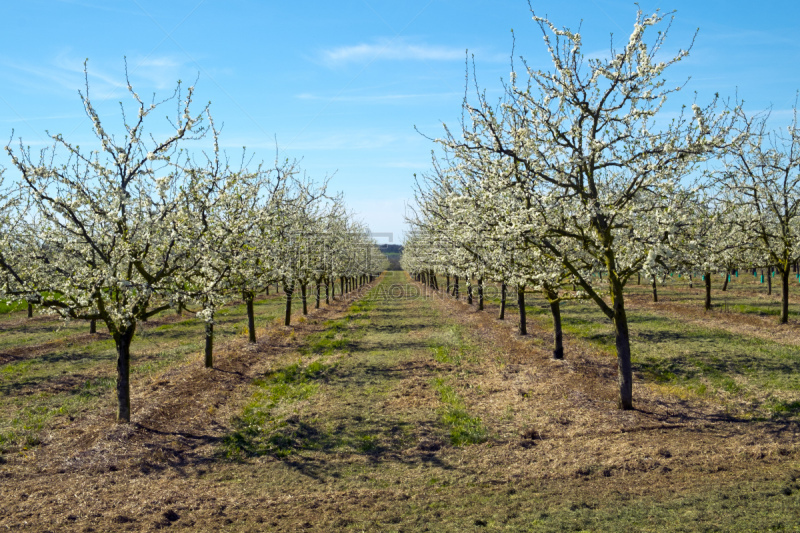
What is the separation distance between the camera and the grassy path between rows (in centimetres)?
820

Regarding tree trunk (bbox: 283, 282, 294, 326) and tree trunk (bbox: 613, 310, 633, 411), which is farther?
tree trunk (bbox: 283, 282, 294, 326)

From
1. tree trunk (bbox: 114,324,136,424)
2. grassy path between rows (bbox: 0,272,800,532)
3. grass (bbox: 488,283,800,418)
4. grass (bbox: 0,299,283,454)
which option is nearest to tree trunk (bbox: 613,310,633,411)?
grassy path between rows (bbox: 0,272,800,532)

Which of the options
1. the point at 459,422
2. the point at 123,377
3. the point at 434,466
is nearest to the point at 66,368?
the point at 123,377

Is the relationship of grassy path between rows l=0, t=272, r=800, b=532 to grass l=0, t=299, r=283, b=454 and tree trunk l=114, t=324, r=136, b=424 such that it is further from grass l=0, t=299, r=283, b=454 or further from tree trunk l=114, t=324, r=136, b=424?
grass l=0, t=299, r=283, b=454

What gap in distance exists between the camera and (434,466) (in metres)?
10.5

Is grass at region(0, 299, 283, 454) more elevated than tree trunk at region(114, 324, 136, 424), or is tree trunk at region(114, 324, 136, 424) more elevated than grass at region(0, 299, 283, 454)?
tree trunk at region(114, 324, 136, 424)

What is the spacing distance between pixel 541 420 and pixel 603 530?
5.62m

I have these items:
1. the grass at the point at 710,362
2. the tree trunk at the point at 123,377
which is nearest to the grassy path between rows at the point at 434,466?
the tree trunk at the point at 123,377

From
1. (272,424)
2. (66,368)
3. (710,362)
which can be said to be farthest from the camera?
(66,368)

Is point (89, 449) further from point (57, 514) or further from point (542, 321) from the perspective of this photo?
point (542, 321)

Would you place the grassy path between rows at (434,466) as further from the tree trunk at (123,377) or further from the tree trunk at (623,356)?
the tree trunk at (123,377)

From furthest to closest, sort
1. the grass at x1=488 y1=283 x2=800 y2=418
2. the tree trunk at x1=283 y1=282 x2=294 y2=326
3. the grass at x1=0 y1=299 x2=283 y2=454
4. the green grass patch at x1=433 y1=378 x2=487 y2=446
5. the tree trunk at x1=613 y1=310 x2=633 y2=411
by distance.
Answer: the tree trunk at x1=283 y1=282 x2=294 y2=326 → the grass at x1=0 y1=299 x2=283 y2=454 → the grass at x1=488 y1=283 x2=800 y2=418 → the tree trunk at x1=613 y1=310 x2=633 y2=411 → the green grass patch at x1=433 y1=378 x2=487 y2=446

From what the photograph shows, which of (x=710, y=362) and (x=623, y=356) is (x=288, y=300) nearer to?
(x=623, y=356)

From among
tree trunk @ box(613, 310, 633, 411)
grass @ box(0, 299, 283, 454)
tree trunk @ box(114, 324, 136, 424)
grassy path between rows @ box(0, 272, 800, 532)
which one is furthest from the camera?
grass @ box(0, 299, 283, 454)
